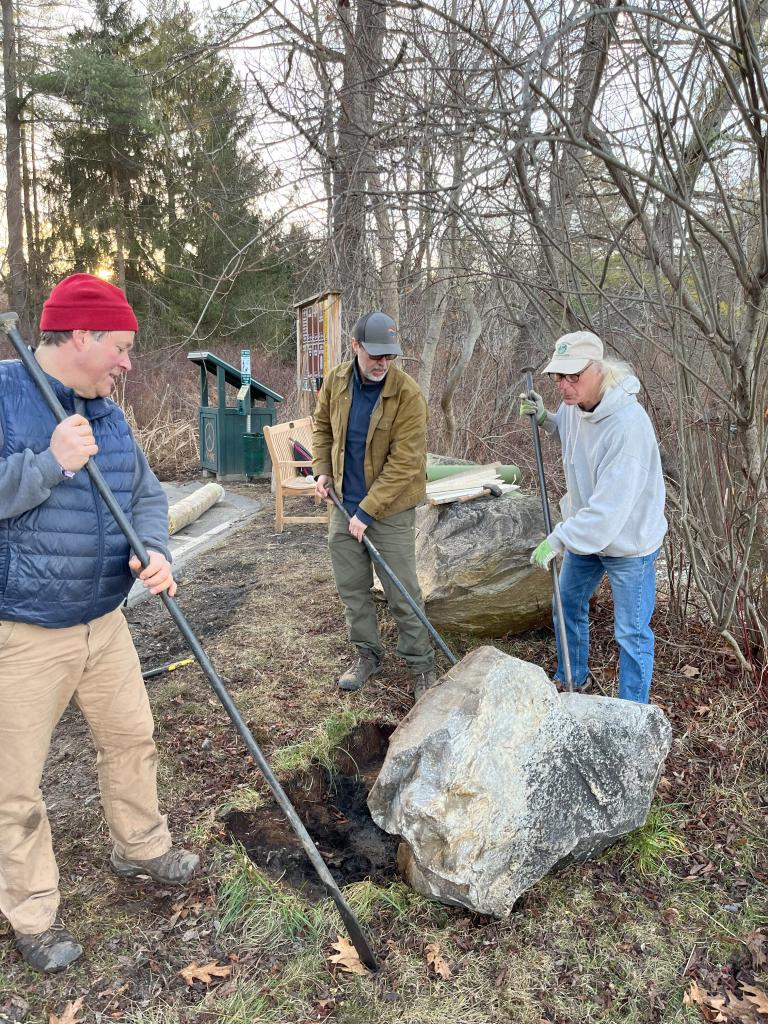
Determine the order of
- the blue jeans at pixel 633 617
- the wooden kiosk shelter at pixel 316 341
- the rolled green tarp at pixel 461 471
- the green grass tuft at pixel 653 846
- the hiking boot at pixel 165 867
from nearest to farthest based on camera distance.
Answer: the hiking boot at pixel 165 867 < the green grass tuft at pixel 653 846 < the blue jeans at pixel 633 617 < the rolled green tarp at pixel 461 471 < the wooden kiosk shelter at pixel 316 341

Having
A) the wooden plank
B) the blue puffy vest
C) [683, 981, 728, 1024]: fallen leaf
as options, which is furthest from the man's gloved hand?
[683, 981, 728, 1024]: fallen leaf

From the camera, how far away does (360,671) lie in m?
4.39

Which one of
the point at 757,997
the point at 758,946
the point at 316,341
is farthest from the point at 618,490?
the point at 316,341

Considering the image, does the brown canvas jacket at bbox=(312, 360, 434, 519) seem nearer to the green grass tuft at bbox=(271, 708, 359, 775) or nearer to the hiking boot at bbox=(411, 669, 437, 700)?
the hiking boot at bbox=(411, 669, 437, 700)

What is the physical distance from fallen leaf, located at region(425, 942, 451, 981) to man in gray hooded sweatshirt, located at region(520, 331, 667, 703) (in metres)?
1.58

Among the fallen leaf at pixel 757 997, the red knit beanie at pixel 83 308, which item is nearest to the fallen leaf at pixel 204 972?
the fallen leaf at pixel 757 997

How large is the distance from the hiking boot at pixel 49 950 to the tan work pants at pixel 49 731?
0.14 ft

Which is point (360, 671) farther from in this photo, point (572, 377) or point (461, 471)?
point (572, 377)

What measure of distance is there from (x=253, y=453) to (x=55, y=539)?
8629 millimetres

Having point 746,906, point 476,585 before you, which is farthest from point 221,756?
point 746,906

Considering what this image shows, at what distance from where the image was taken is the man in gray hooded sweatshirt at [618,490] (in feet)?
10.8

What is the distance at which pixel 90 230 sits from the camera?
18.4 meters

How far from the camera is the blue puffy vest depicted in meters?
2.18

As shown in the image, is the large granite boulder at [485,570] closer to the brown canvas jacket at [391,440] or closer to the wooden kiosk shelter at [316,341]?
the brown canvas jacket at [391,440]
